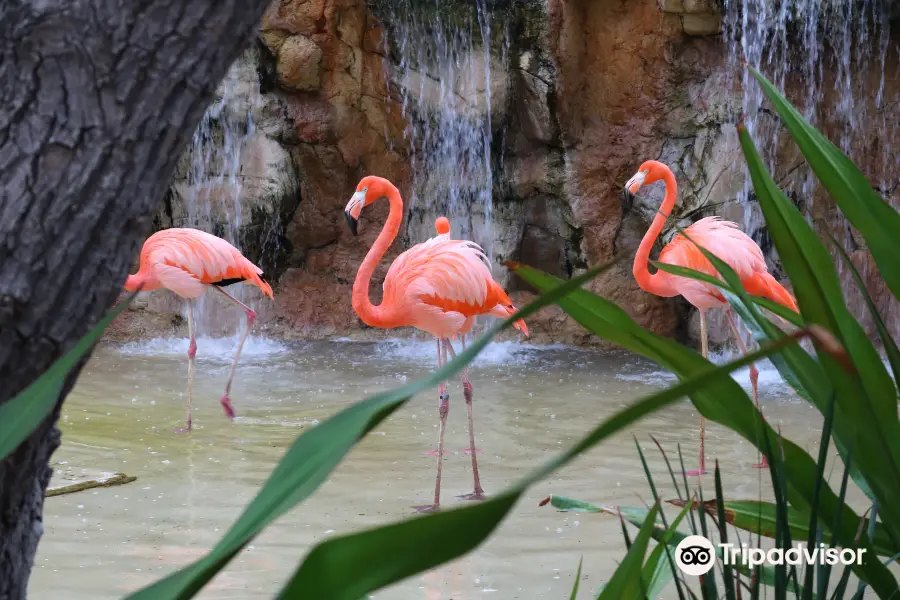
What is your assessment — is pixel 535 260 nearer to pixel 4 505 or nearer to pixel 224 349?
pixel 224 349

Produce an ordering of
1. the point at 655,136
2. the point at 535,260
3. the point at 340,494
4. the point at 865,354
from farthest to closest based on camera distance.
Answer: the point at 535,260, the point at 655,136, the point at 340,494, the point at 865,354

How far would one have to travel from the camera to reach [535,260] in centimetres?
797

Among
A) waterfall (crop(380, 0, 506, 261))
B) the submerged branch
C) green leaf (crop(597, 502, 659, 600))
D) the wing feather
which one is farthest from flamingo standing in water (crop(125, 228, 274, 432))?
green leaf (crop(597, 502, 659, 600))

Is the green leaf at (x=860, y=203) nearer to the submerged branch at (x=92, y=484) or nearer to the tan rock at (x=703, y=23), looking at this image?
the submerged branch at (x=92, y=484)

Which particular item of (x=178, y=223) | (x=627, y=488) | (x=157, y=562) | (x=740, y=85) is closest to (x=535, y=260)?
(x=740, y=85)

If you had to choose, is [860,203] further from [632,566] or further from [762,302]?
[632,566]

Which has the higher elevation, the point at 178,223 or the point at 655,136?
the point at 655,136

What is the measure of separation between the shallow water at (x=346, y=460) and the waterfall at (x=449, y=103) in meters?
1.57

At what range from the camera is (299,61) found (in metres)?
7.29

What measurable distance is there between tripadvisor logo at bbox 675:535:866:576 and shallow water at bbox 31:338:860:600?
1307mm

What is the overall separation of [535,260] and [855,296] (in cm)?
238

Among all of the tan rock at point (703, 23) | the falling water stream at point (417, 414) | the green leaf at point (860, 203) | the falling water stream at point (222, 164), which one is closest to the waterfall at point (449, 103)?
the falling water stream at point (417, 414)

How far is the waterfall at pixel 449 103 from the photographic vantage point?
7.61 meters

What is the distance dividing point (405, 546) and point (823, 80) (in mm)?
7276
